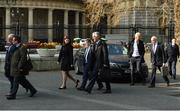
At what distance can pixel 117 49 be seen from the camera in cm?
2277

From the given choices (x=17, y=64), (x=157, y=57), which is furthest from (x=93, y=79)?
(x=157, y=57)

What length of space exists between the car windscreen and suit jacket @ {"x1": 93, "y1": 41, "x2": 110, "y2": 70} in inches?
222

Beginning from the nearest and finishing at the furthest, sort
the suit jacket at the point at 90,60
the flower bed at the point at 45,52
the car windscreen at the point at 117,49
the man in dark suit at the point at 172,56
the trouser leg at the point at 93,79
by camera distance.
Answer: the trouser leg at the point at 93,79
the suit jacket at the point at 90,60
the car windscreen at the point at 117,49
the man in dark suit at the point at 172,56
the flower bed at the point at 45,52

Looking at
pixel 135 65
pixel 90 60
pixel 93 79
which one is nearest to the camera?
pixel 93 79

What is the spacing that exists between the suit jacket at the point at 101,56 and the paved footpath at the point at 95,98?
923mm

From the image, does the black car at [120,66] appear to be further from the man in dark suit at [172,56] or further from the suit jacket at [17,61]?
the suit jacket at [17,61]

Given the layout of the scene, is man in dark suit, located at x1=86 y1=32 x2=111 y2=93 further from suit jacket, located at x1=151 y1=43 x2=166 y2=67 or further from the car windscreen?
the car windscreen

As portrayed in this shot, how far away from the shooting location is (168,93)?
56.1 ft

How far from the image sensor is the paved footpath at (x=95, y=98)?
44.6 ft

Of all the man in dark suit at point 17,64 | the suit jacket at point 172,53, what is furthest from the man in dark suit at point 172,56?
the man in dark suit at point 17,64

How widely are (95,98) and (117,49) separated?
299 inches

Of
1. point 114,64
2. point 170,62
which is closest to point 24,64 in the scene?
point 114,64

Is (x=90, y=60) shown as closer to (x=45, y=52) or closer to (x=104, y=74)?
(x=104, y=74)

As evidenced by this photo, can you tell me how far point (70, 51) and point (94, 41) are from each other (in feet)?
4.80
